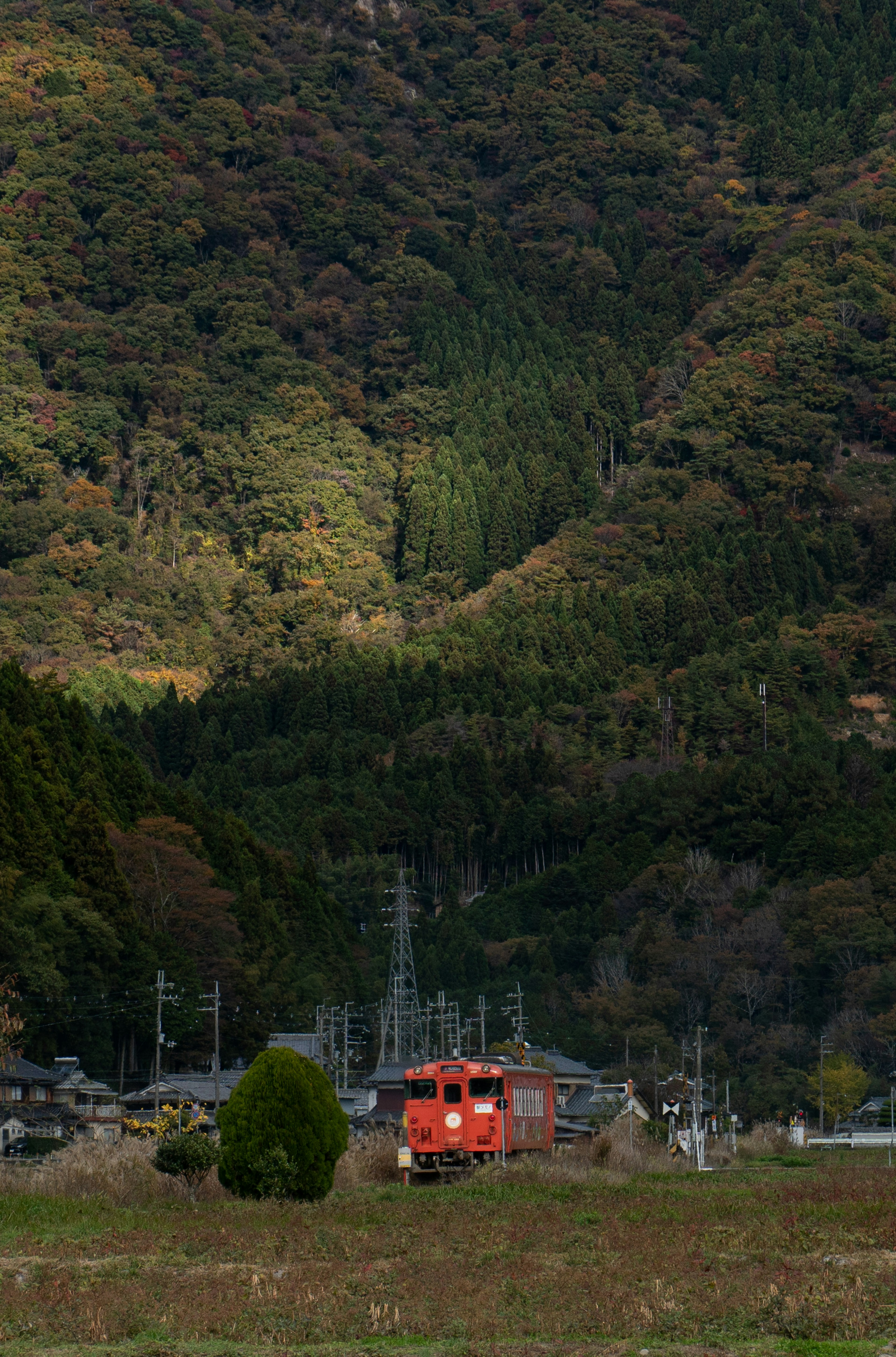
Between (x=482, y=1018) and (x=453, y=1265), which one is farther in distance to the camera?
(x=482, y=1018)

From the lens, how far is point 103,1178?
3384 centimetres

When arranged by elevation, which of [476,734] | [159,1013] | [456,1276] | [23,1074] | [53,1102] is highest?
[476,734]

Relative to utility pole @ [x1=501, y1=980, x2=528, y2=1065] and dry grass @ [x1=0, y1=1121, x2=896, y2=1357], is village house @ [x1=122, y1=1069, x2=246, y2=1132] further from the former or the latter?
dry grass @ [x1=0, y1=1121, x2=896, y2=1357]

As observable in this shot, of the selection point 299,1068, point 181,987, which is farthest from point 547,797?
point 299,1068

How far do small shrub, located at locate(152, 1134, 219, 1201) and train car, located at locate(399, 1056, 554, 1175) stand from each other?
20.9ft

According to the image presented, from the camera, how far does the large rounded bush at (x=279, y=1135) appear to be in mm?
33562

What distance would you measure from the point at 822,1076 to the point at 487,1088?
51464 mm

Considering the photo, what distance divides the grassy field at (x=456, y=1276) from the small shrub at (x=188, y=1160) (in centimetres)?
172

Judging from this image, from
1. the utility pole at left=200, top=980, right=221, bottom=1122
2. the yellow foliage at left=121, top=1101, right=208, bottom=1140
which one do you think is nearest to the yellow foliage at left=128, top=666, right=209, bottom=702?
the utility pole at left=200, top=980, right=221, bottom=1122

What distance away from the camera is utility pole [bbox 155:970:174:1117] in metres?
63.8

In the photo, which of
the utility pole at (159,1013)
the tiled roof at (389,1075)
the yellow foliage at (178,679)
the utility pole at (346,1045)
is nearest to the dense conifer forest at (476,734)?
the yellow foliage at (178,679)

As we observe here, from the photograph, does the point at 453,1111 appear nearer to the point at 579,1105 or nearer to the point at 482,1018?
the point at 579,1105

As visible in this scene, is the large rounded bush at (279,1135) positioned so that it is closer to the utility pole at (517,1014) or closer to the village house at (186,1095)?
the village house at (186,1095)

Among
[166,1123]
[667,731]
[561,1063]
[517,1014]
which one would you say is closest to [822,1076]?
[561,1063]
